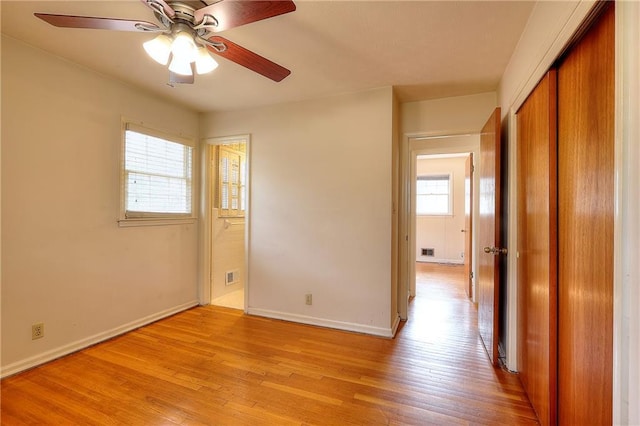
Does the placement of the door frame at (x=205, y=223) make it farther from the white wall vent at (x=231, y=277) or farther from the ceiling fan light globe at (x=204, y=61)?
the ceiling fan light globe at (x=204, y=61)

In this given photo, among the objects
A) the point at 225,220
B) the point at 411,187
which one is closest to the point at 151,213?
the point at 225,220

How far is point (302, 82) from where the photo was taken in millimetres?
2682

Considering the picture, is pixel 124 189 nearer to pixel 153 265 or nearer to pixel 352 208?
pixel 153 265

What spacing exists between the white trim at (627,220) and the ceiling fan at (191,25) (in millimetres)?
1167

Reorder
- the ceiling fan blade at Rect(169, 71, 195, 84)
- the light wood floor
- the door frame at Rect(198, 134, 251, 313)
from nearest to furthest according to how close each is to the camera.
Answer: the light wood floor
the ceiling fan blade at Rect(169, 71, 195, 84)
the door frame at Rect(198, 134, 251, 313)

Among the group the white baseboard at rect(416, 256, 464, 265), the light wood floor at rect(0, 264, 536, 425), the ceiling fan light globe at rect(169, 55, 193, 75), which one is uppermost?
the ceiling fan light globe at rect(169, 55, 193, 75)

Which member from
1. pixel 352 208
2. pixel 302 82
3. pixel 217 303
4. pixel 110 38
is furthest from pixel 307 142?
pixel 217 303

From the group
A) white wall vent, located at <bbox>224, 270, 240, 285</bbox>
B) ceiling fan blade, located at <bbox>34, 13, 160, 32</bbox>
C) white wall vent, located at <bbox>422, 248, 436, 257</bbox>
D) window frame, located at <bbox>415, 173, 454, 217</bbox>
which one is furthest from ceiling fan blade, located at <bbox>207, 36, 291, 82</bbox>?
white wall vent, located at <bbox>422, 248, 436, 257</bbox>

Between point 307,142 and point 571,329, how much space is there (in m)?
2.58

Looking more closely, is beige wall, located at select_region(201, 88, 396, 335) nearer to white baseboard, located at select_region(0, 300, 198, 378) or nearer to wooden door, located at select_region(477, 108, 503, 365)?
wooden door, located at select_region(477, 108, 503, 365)

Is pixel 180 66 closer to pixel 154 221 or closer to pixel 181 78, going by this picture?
pixel 181 78

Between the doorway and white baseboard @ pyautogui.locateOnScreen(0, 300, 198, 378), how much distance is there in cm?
65

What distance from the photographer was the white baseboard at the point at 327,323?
9.12 feet

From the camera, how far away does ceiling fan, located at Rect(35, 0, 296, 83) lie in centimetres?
131
